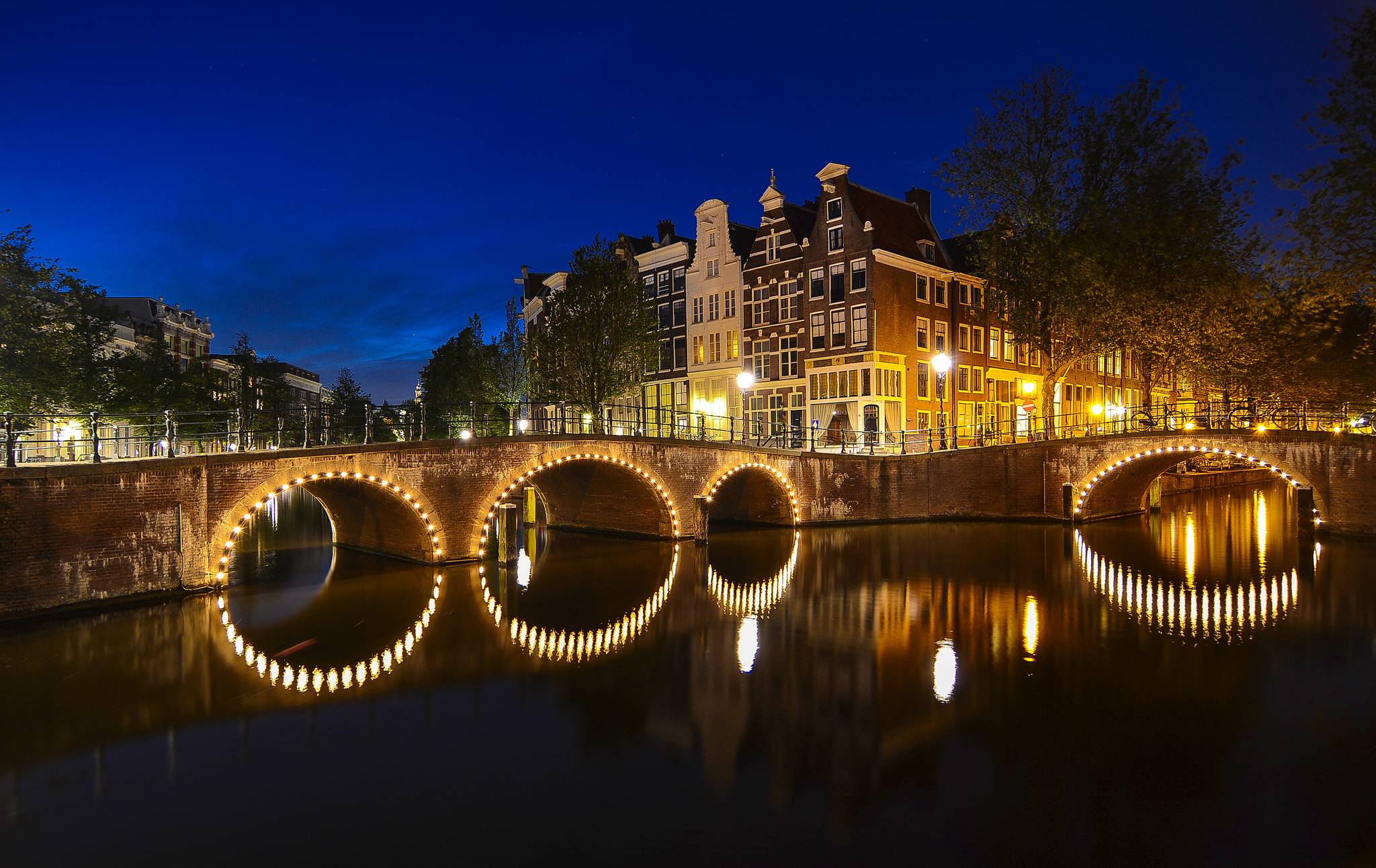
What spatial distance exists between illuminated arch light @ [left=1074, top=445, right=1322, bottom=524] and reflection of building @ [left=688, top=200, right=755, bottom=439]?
18.6 m

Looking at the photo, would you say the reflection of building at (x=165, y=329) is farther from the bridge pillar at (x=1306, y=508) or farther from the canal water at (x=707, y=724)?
the bridge pillar at (x=1306, y=508)

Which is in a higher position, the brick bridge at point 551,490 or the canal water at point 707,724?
the brick bridge at point 551,490

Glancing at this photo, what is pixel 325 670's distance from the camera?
13.6m

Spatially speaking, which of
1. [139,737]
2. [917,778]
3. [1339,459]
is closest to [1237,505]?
[1339,459]

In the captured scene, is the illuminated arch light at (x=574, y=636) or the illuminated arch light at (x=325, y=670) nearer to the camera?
the illuminated arch light at (x=325, y=670)

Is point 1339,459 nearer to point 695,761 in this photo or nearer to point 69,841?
point 695,761

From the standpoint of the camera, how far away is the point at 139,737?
10.7 m

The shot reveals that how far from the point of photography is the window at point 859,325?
130 feet

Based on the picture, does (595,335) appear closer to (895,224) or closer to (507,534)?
(507,534)

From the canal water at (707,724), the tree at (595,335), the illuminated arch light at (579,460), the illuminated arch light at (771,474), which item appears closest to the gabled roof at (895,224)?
the tree at (595,335)

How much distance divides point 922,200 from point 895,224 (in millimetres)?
4663

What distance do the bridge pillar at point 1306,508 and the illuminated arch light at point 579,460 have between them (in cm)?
2146

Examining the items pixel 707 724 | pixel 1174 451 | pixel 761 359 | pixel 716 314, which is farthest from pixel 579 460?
pixel 716 314

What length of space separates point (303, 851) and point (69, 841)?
2478 mm
